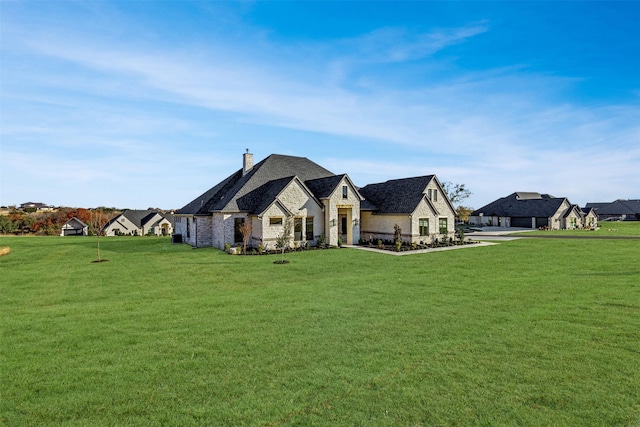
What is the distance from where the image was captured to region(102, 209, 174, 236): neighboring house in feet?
220

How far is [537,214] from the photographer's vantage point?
56.2 metres

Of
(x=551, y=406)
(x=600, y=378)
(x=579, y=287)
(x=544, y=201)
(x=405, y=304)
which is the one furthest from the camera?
(x=544, y=201)

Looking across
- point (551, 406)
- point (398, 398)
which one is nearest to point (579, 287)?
point (551, 406)

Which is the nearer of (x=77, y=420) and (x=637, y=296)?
(x=77, y=420)

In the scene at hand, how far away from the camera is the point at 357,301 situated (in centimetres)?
1123

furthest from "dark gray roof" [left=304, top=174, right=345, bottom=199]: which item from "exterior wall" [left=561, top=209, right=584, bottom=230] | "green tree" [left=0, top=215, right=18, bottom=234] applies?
"green tree" [left=0, top=215, right=18, bottom=234]

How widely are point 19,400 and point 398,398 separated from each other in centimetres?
614

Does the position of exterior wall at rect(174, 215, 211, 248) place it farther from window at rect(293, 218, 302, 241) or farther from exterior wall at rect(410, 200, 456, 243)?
exterior wall at rect(410, 200, 456, 243)

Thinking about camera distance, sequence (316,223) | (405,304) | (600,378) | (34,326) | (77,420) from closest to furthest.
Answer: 1. (77,420)
2. (600,378)
3. (34,326)
4. (405,304)
5. (316,223)

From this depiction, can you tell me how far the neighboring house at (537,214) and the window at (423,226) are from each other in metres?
36.0

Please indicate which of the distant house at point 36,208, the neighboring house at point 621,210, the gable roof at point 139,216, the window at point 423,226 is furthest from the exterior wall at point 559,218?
the distant house at point 36,208

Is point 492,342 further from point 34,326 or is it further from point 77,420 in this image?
point 34,326

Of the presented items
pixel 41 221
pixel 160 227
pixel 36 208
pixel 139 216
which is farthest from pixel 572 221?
pixel 36 208

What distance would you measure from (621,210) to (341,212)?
338ft
